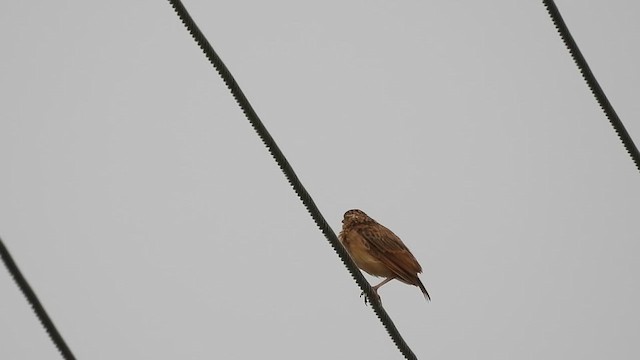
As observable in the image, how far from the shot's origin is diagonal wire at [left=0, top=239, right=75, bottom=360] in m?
2.91

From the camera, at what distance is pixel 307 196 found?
4367 millimetres

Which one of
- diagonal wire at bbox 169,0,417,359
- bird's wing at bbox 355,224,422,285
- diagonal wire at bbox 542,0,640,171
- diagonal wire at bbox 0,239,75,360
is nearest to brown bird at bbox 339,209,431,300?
bird's wing at bbox 355,224,422,285

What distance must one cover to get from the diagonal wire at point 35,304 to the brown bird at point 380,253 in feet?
17.6

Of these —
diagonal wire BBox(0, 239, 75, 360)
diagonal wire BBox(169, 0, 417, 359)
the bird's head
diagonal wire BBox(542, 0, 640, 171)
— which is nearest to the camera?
diagonal wire BBox(0, 239, 75, 360)

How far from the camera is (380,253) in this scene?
8.64 meters

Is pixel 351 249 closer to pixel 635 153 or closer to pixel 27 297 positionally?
pixel 635 153

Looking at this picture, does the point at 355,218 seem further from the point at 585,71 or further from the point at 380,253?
the point at 585,71

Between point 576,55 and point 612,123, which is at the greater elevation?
point 576,55

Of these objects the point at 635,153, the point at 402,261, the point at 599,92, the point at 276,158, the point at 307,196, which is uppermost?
the point at 276,158

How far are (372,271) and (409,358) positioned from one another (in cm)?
374

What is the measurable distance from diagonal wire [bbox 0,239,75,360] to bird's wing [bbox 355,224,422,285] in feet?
18.6

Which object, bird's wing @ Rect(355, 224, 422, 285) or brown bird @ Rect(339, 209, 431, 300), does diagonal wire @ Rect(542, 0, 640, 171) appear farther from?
bird's wing @ Rect(355, 224, 422, 285)

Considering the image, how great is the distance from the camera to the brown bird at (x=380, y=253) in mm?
8477

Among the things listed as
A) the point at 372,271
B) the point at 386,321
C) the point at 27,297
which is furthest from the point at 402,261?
the point at 27,297
